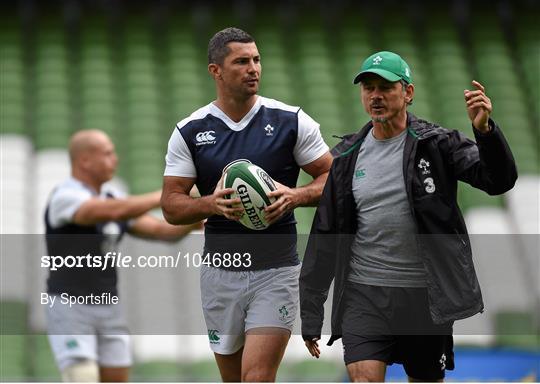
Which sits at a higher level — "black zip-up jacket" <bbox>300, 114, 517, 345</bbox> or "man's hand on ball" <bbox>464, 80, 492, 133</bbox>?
"man's hand on ball" <bbox>464, 80, 492, 133</bbox>

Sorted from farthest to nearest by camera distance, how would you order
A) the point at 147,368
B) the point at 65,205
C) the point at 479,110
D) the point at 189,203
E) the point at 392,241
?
1. the point at 147,368
2. the point at 65,205
3. the point at 189,203
4. the point at 392,241
5. the point at 479,110

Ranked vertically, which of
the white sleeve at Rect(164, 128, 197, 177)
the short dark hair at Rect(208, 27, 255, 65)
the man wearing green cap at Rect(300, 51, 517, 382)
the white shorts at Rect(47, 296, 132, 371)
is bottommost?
the white shorts at Rect(47, 296, 132, 371)

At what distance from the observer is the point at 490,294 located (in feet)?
35.4

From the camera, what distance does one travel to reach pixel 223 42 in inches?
226

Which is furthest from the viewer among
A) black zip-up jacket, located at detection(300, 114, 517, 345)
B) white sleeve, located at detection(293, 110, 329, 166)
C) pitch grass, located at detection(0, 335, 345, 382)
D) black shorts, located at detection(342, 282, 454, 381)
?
pitch grass, located at detection(0, 335, 345, 382)

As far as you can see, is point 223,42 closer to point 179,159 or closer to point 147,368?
point 179,159

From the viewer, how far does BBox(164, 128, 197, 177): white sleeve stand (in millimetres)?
5750

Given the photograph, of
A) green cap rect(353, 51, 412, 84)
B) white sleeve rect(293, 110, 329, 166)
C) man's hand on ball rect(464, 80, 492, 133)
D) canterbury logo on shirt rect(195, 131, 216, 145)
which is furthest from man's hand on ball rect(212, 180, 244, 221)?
man's hand on ball rect(464, 80, 492, 133)

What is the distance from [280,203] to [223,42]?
88 centimetres

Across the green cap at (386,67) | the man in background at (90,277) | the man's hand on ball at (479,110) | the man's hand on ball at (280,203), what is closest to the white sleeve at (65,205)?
the man in background at (90,277)

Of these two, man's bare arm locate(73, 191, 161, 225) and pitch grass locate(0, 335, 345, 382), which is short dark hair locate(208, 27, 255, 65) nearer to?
man's bare arm locate(73, 191, 161, 225)

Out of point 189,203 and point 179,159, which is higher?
point 179,159

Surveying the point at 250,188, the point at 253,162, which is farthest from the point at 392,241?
the point at 253,162

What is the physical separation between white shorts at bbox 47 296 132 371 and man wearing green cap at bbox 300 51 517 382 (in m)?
2.21
